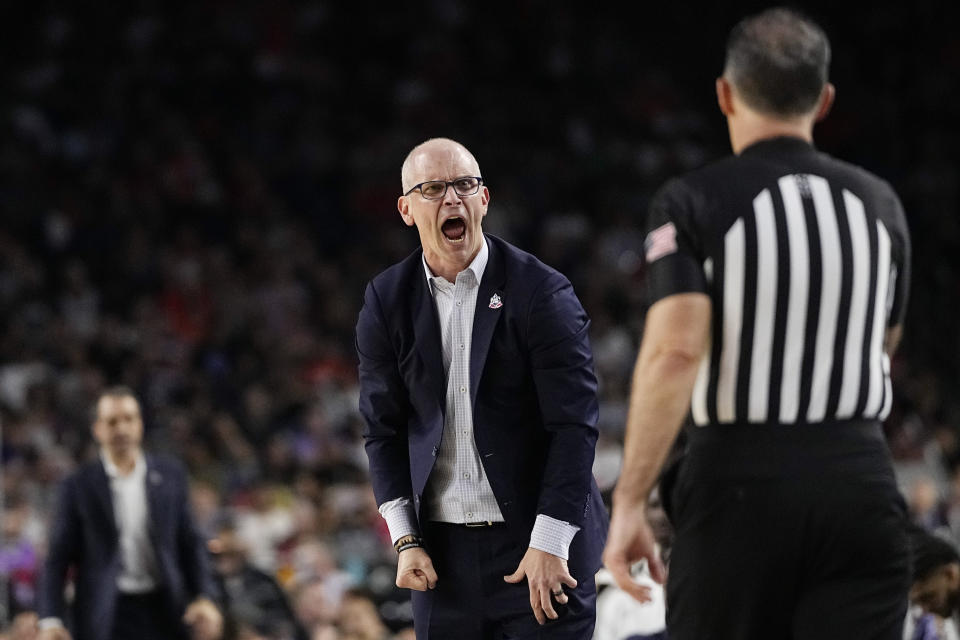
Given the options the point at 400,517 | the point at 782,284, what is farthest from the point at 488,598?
the point at 782,284

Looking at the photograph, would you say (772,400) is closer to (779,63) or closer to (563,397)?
(779,63)

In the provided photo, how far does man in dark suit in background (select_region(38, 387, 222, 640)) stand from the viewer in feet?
22.6

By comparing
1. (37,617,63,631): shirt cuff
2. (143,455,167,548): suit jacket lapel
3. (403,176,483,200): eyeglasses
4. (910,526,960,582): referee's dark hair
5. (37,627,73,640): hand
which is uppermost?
(403,176,483,200): eyeglasses

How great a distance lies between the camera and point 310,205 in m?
16.0

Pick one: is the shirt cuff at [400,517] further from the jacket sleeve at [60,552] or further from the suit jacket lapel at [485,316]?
the jacket sleeve at [60,552]

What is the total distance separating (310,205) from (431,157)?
38.7 ft

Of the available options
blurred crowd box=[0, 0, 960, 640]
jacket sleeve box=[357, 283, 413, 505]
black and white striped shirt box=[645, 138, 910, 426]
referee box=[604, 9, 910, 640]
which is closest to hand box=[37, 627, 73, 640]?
blurred crowd box=[0, 0, 960, 640]

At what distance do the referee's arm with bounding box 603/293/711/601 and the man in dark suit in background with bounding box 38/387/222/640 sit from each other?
420cm

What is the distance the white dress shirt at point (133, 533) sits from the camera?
277 inches

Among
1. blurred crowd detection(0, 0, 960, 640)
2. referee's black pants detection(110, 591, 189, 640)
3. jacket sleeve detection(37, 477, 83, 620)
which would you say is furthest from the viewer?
blurred crowd detection(0, 0, 960, 640)

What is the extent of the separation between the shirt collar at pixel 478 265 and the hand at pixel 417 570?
2.62ft

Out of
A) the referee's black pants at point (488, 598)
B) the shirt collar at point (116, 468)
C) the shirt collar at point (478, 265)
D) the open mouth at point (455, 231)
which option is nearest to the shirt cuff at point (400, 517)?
the referee's black pants at point (488, 598)

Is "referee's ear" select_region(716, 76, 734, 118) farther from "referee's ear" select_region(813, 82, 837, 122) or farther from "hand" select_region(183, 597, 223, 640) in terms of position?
"hand" select_region(183, 597, 223, 640)

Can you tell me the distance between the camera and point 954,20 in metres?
18.7
